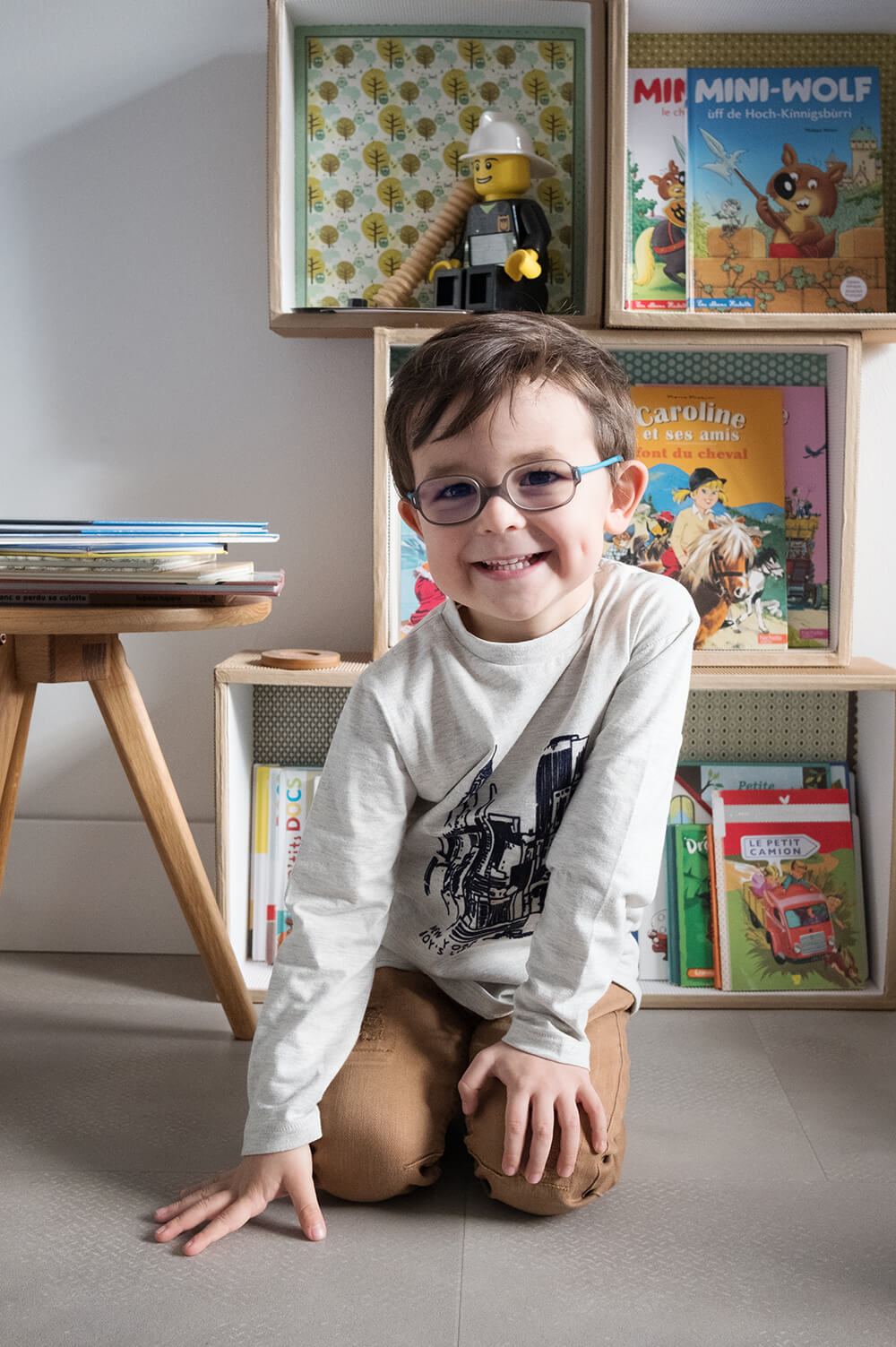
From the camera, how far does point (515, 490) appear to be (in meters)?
0.87

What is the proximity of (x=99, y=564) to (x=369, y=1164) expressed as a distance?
0.56m

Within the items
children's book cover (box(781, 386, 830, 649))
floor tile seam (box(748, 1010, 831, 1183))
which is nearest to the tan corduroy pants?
floor tile seam (box(748, 1010, 831, 1183))

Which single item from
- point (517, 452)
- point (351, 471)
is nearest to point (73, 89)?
point (351, 471)

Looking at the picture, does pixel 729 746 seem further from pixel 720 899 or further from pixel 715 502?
pixel 715 502

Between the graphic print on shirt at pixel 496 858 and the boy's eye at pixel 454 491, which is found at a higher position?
the boy's eye at pixel 454 491

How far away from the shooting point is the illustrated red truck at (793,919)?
4.45 ft

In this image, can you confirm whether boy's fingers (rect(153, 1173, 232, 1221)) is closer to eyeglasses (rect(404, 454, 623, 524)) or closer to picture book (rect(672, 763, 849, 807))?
eyeglasses (rect(404, 454, 623, 524))

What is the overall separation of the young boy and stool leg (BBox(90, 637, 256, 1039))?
0.82 ft

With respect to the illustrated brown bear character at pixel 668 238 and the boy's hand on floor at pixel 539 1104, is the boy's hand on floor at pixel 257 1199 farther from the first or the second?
the illustrated brown bear character at pixel 668 238

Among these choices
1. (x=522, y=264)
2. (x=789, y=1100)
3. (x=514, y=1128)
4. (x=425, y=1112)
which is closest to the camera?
(x=514, y=1128)

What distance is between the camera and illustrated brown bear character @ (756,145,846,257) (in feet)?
4.40

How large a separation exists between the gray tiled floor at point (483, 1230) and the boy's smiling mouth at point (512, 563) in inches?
20.2

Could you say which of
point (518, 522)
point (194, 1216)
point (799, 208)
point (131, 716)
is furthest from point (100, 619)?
point (799, 208)

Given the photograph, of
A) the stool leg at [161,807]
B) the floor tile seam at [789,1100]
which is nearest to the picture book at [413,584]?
the stool leg at [161,807]
